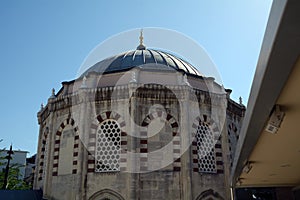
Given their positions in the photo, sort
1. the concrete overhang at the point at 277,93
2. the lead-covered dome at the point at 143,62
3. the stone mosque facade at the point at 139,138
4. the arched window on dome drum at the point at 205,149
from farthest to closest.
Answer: the lead-covered dome at the point at 143,62, the arched window on dome drum at the point at 205,149, the stone mosque facade at the point at 139,138, the concrete overhang at the point at 277,93

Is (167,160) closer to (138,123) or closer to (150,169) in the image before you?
(150,169)

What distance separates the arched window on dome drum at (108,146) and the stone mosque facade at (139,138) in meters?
0.05

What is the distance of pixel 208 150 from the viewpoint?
16.1 meters

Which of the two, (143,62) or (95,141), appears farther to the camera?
(143,62)

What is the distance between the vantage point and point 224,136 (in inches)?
655

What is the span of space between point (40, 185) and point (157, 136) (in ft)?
27.1

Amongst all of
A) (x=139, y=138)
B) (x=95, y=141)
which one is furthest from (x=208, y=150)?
(x=95, y=141)

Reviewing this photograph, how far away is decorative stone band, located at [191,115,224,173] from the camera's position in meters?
15.2

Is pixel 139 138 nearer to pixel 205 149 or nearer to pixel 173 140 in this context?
pixel 173 140

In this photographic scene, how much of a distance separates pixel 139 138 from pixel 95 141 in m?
2.37

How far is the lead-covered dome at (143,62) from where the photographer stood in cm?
1817

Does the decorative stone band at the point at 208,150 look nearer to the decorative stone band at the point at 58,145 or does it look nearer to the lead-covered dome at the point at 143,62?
the lead-covered dome at the point at 143,62

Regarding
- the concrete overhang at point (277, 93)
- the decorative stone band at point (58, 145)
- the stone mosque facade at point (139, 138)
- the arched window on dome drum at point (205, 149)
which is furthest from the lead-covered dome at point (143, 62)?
the concrete overhang at point (277, 93)

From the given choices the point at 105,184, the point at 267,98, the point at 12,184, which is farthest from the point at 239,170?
the point at 12,184
